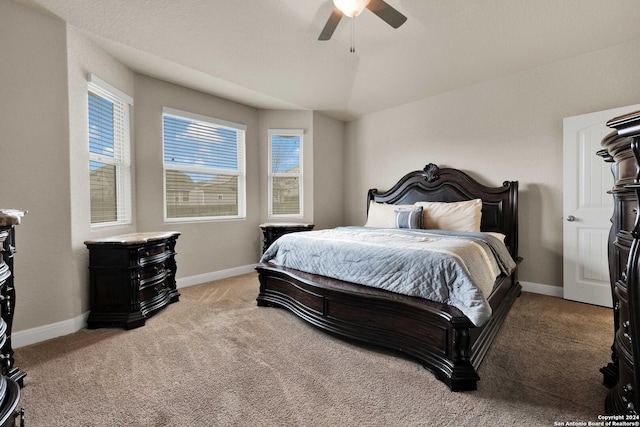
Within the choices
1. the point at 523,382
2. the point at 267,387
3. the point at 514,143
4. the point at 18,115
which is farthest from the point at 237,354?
the point at 514,143

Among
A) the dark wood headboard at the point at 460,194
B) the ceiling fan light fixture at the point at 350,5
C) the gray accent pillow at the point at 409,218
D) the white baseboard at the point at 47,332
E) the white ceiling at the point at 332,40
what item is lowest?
the white baseboard at the point at 47,332

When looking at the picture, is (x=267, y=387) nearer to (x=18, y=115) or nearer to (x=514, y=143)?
(x=18, y=115)

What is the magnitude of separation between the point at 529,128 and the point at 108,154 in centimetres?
481

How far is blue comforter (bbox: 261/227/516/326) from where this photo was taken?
183 centimetres

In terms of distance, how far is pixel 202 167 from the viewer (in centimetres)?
404

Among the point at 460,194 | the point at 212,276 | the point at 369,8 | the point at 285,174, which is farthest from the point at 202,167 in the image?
the point at 460,194

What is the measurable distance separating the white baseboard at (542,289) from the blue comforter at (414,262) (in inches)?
40.4

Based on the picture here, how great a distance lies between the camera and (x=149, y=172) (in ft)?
11.5

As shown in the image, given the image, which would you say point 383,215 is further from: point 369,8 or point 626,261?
point 626,261

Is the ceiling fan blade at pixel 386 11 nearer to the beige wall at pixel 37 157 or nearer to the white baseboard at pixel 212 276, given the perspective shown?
the beige wall at pixel 37 157

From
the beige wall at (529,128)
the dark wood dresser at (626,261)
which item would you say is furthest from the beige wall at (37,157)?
the beige wall at (529,128)

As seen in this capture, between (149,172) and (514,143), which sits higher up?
(514,143)

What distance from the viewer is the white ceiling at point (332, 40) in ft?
8.55

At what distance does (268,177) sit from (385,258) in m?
2.99
